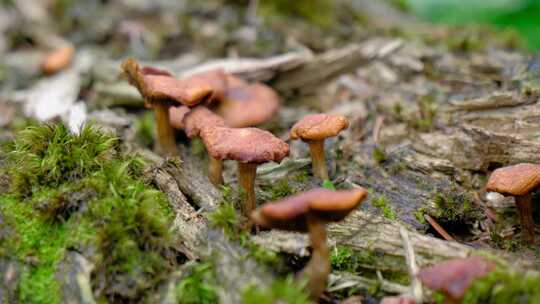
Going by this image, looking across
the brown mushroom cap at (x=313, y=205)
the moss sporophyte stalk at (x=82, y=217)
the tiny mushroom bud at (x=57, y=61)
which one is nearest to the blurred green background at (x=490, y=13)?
the brown mushroom cap at (x=313, y=205)

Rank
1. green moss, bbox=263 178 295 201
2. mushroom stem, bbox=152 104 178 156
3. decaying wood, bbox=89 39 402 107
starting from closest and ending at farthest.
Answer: green moss, bbox=263 178 295 201
mushroom stem, bbox=152 104 178 156
decaying wood, bbox=89 39 402 107

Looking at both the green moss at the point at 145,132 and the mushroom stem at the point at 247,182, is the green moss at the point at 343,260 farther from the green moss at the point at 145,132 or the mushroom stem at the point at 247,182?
the green moss at the point at 145,132

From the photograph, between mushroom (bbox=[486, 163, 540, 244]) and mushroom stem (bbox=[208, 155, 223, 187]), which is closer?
mushroom (bbox=[486, 163, 540, 244])

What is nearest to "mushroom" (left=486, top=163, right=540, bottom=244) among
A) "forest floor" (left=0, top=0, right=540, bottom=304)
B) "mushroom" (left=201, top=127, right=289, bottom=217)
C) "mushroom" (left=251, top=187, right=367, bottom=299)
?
"forest floor" (left=0, top=0, right=540, bottom=304)

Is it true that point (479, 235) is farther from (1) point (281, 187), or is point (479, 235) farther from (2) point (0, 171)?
(2) point (0, 171)

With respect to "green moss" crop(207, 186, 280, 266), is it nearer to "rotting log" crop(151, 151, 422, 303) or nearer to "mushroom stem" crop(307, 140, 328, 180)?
"rotting log" crop(151, 151, 422, 303)

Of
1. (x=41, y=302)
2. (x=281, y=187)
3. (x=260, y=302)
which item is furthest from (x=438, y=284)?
(x=41, y=302)
